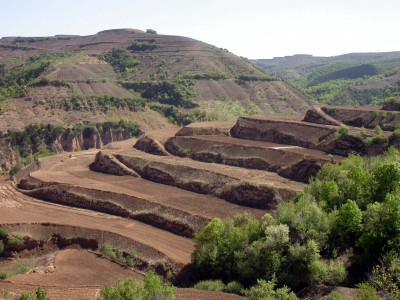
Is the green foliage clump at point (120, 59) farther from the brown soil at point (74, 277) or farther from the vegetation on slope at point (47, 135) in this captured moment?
the brown soil at point (74, 277)

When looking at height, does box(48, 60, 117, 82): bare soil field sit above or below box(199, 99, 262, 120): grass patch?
above

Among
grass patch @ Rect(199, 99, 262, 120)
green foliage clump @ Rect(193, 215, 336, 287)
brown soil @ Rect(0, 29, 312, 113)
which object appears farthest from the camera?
brown soil @ Rect(0, 29, 312, 113)

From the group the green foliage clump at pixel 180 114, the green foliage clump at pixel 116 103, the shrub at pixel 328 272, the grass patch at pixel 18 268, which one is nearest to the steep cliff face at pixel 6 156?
the green foliage clump at pixel 116 103

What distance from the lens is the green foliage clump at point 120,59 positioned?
13412 centimetres

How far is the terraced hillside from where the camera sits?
35906 mm

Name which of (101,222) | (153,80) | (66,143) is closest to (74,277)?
(101,222)

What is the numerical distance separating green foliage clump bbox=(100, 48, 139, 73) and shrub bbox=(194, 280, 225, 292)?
107m

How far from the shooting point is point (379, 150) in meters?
47.8

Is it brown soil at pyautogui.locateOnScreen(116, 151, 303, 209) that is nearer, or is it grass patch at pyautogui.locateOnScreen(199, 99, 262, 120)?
brown soil at pyautogui.locateOnScreen(116, 151, 303, 209)

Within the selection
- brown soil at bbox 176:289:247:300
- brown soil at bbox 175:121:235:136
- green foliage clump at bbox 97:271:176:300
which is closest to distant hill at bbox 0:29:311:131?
brown soil at bbox 175:121:235:136

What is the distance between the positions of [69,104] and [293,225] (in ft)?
248

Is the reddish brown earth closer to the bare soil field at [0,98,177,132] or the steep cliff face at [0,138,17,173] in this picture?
the steep cliff face at [0,138,17,173]

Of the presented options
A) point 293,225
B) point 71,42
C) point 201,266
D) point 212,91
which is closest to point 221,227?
point 201,266

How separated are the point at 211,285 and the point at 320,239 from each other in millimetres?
7900
